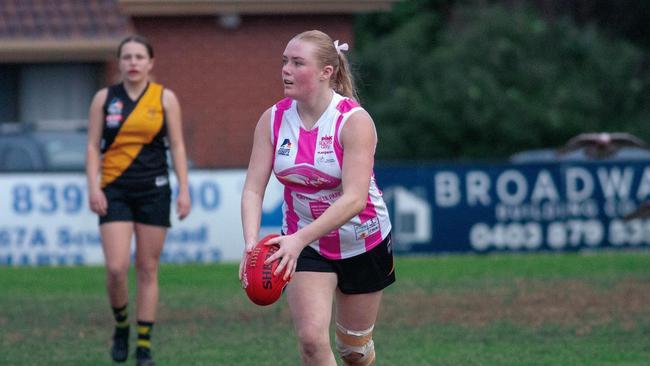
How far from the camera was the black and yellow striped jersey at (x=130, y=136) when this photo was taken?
28.2 feet

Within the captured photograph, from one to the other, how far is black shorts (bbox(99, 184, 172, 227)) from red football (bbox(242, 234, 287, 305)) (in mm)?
2907

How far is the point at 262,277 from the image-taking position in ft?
18.7

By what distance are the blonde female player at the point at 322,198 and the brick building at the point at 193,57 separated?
53.8 ft

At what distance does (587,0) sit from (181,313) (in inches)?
1007

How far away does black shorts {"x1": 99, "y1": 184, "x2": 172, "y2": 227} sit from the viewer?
28.0 ft

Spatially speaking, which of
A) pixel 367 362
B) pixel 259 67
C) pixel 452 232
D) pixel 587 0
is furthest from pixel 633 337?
pixel 587 0

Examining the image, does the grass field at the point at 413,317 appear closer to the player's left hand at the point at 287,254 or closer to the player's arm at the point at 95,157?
the player's arm at the point at 95,157

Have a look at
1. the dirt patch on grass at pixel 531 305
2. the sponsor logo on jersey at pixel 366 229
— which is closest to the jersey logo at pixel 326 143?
the sponsor logo on jersey at pixel 366 229

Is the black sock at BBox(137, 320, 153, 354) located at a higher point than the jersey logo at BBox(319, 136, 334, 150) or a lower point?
lower

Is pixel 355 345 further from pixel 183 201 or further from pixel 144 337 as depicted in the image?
pixel 183 201

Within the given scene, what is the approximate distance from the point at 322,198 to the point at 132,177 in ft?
9.08

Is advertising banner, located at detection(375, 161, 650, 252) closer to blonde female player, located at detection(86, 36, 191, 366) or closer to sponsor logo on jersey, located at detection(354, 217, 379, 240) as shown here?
blonde female player, located at detection(86, 36, 191, 366)

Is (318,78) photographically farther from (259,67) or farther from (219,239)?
(259,67)

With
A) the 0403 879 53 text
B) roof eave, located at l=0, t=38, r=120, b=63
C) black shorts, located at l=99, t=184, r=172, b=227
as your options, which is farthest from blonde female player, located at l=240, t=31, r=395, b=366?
roof eave, located at l=0, t=38, r=120, b=63
